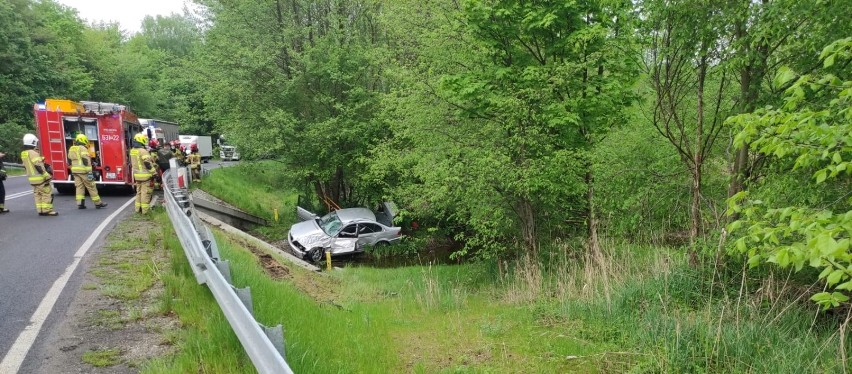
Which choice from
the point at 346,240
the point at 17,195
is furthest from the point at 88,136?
the point at 346,240

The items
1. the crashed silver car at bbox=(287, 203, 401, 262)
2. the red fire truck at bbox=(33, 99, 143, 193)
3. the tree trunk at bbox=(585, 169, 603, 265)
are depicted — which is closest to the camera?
the tree trunk at bbox=(585, 169, 603, 265)

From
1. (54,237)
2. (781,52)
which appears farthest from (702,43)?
(54,237)

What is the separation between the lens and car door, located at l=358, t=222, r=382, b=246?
16.6 metres

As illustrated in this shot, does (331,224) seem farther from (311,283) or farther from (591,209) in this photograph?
(591,209)

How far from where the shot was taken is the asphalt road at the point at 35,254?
416 cm

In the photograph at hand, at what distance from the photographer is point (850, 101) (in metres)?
3.19

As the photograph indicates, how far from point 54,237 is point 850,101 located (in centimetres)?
961

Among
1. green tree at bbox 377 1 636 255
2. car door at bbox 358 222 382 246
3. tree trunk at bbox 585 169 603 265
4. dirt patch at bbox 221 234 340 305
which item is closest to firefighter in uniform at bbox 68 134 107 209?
dirt patch at bbox 221 234 340 305

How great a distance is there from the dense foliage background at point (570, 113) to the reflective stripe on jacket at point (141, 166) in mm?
5710

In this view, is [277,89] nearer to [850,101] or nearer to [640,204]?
[640,204]

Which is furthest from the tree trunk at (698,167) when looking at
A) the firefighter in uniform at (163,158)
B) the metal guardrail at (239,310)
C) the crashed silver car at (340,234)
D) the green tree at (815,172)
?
the firefighter in uniform at (163,158)

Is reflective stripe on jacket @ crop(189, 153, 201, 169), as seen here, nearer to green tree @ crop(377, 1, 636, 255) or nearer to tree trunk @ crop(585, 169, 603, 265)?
green tree @ crop(377, 1, 636, 255)

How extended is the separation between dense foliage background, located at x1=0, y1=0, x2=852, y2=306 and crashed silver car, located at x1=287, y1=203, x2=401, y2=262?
210 cm

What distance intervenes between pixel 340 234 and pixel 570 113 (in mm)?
9481
